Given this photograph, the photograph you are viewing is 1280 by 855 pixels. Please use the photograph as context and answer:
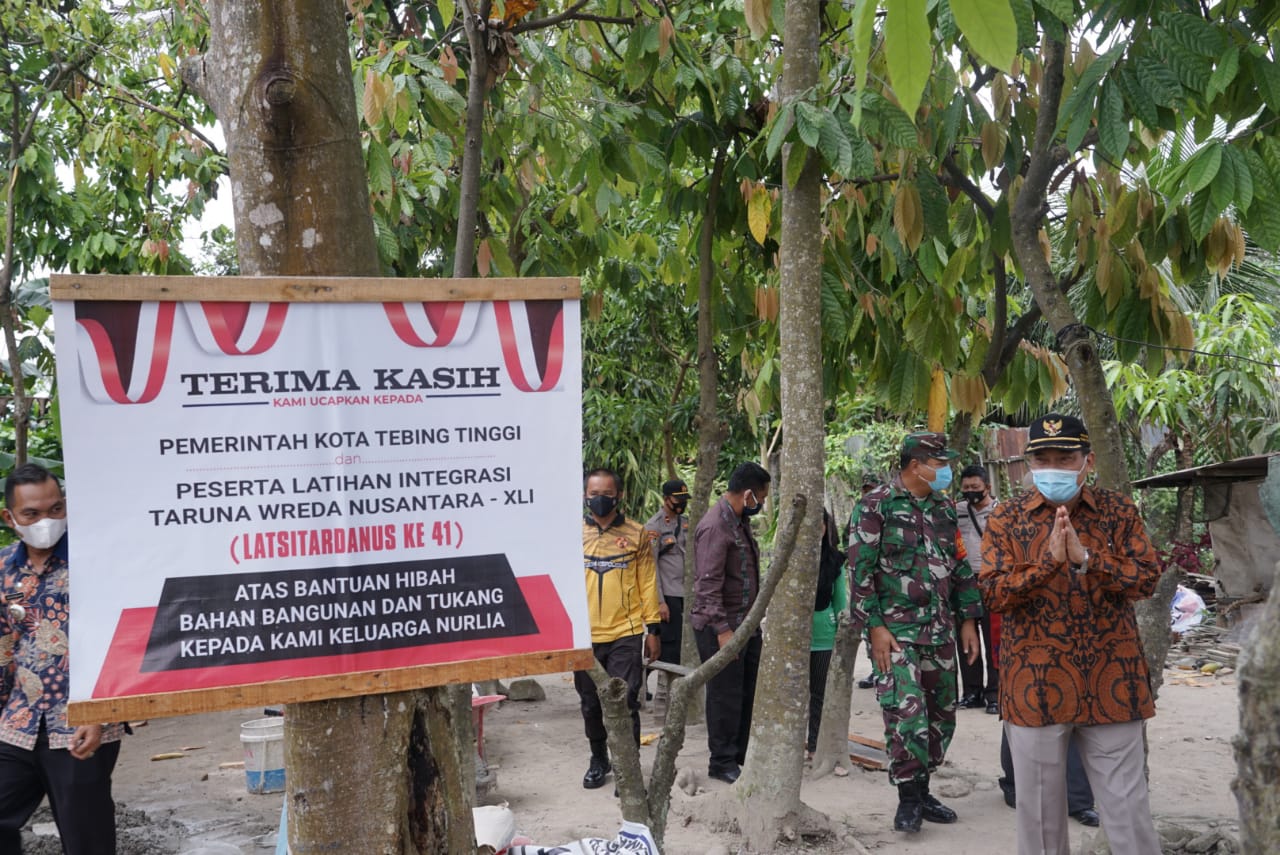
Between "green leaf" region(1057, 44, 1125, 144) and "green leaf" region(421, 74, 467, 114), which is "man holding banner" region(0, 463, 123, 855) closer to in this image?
"green leaf" region(421, 74, 467, 114)

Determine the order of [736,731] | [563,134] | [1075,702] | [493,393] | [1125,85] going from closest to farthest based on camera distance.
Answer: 1. [493,393]
2. [1125,85]
3. [1075,702]
4. [563,134]
5. [736,731]

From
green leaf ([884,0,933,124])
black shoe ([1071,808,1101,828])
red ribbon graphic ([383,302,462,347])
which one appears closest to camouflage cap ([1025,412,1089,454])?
black shoe ([1071,808,1101,828])

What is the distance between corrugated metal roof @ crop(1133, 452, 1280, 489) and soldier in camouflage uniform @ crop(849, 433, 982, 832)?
7.14ft

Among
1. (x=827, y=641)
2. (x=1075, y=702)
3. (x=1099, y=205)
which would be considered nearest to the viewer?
(x=1075, y=702)

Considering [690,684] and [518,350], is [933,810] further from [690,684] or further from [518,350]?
[518,350]

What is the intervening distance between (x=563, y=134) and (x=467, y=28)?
1739mm

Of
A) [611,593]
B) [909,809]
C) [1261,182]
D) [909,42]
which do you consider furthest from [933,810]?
[909,42]

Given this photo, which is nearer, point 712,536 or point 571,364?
point 571,364

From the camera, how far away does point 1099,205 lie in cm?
584

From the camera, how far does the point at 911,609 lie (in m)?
5.18

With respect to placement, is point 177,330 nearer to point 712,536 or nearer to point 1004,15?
point 1004,15

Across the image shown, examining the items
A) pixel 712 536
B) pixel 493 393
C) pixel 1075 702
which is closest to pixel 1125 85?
pixel 1075 702

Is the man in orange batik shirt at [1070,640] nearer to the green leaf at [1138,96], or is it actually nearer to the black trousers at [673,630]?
the green leaf at [1138,96]

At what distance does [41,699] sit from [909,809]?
11.9ft
